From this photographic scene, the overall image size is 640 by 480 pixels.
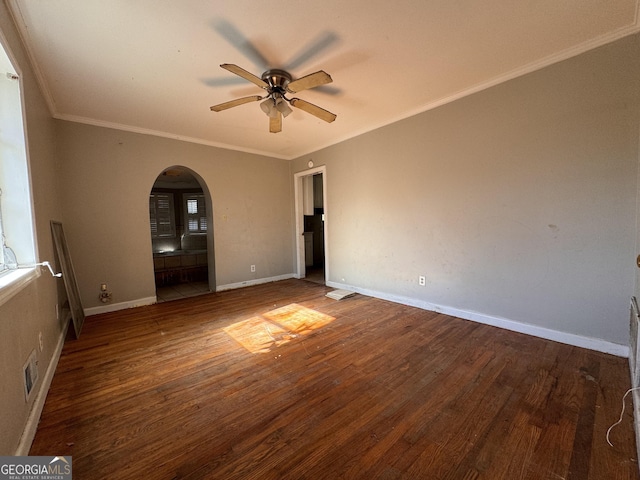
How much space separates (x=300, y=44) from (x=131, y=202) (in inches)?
125

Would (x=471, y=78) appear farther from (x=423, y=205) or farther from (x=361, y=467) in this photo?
(x=361, y=467)

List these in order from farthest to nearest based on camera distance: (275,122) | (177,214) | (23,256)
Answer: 1. (177,214)
2. (275,122)
3. (23,256)

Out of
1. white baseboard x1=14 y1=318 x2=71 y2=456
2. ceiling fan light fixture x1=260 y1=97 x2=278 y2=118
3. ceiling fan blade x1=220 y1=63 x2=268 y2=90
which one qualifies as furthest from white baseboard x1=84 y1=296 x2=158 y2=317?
ceiling fan blade x1=220 y1=63 x2=268 y2=90

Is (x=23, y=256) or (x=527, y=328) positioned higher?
(x=23, y=256)

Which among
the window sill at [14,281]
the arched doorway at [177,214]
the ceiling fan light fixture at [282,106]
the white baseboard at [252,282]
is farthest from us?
the arched doorway at [177,214]

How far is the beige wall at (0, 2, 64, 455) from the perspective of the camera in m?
1.18

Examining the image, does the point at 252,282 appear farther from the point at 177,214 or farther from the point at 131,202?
the point at 177,214

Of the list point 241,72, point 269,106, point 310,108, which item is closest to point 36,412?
point 241,72

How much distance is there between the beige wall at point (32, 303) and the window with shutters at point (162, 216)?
4.37 metres

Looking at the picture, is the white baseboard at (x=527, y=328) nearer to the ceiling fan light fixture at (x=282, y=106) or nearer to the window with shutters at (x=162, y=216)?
the ceiling fan light fixture at (x=282, y=106)

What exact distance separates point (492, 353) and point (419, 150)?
2359 mm

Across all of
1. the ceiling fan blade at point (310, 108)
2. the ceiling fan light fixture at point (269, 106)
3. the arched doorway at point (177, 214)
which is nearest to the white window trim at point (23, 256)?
the ceiling fan light fixture at point (269, 106)

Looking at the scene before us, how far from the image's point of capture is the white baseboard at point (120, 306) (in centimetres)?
329

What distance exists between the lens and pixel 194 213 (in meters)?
7.55
